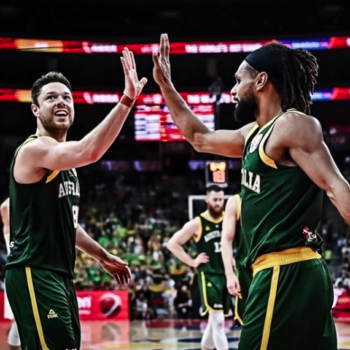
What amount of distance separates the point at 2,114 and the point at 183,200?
6.63 meters

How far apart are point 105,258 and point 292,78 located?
79.6 inches

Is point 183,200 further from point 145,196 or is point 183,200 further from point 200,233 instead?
point 200,233

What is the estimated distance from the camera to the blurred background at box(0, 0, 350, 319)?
2017 cm

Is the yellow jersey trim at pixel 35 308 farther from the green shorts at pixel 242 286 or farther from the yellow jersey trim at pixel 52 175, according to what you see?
the green shorts at pixel 242 286

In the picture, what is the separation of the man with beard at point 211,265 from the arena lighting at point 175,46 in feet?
35.8

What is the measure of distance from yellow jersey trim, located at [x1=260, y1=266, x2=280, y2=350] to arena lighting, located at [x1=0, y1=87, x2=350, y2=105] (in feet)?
55.5

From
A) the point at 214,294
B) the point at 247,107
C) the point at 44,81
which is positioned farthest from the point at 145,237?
the point at 247,107

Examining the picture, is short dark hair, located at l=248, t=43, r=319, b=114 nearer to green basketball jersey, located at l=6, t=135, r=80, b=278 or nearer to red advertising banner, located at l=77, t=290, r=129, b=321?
green basketball jersey, located at l=6, t=135, r=80, b=278

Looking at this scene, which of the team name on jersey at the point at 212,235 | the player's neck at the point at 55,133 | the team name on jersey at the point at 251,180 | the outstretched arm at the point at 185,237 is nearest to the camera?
the team name on jersey at the point at 251,180

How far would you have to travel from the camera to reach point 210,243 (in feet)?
31.7

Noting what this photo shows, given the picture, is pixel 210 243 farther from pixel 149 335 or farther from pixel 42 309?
pixel 42 309

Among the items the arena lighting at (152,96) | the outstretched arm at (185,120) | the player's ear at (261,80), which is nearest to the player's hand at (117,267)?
the outstretched arm at (185,120)

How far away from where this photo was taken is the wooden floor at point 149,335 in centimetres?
1031

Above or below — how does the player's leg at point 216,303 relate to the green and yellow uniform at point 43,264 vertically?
below
